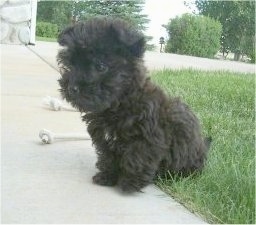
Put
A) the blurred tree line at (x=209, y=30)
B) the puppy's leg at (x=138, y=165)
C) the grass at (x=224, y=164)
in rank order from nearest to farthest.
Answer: the grass at (x=224, y=164) → the puppy's leg at (x=138, y=165) → the blurred tree line at (x=209, y=30)

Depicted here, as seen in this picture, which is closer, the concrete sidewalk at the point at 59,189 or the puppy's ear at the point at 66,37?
the concrete sidewalk at the point at 59,189

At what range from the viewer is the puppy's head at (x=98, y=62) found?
10.1 feet

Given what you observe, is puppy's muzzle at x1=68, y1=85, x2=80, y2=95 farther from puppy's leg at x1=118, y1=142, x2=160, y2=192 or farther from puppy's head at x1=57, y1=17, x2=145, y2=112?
puppy's leg at x1=118, y1=142, x2=160, y2=192

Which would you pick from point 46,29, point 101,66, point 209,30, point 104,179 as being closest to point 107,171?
point 104,179

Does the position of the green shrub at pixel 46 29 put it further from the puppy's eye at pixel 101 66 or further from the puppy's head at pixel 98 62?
the puppy's eye at pixel 101 66

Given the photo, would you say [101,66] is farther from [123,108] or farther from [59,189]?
[59,189]

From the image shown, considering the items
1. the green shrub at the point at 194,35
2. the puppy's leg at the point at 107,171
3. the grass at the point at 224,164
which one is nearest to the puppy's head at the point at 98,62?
the puppy's leg at the point at 107,171

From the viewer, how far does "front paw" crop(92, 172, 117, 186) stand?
3.44 metres

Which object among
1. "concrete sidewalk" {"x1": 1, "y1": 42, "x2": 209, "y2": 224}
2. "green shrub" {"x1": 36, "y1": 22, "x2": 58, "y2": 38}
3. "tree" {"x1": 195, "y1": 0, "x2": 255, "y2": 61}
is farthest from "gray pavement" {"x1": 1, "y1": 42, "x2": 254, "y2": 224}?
"green shrub" {"x1": 36, "y1": 22, "x2": 58, "y2": 38}

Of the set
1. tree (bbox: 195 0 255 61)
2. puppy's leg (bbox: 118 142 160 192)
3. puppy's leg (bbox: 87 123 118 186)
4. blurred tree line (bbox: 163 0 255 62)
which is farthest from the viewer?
blurred tree line (bbox: 163 0 255 62)

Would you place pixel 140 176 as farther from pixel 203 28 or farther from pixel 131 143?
pixel 203 28

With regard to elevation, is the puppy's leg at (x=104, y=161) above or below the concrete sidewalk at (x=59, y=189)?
above

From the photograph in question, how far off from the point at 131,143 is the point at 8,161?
1034mm

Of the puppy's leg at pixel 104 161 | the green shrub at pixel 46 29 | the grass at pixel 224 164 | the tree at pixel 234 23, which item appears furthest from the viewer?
the green shrub at pixel 46 29
